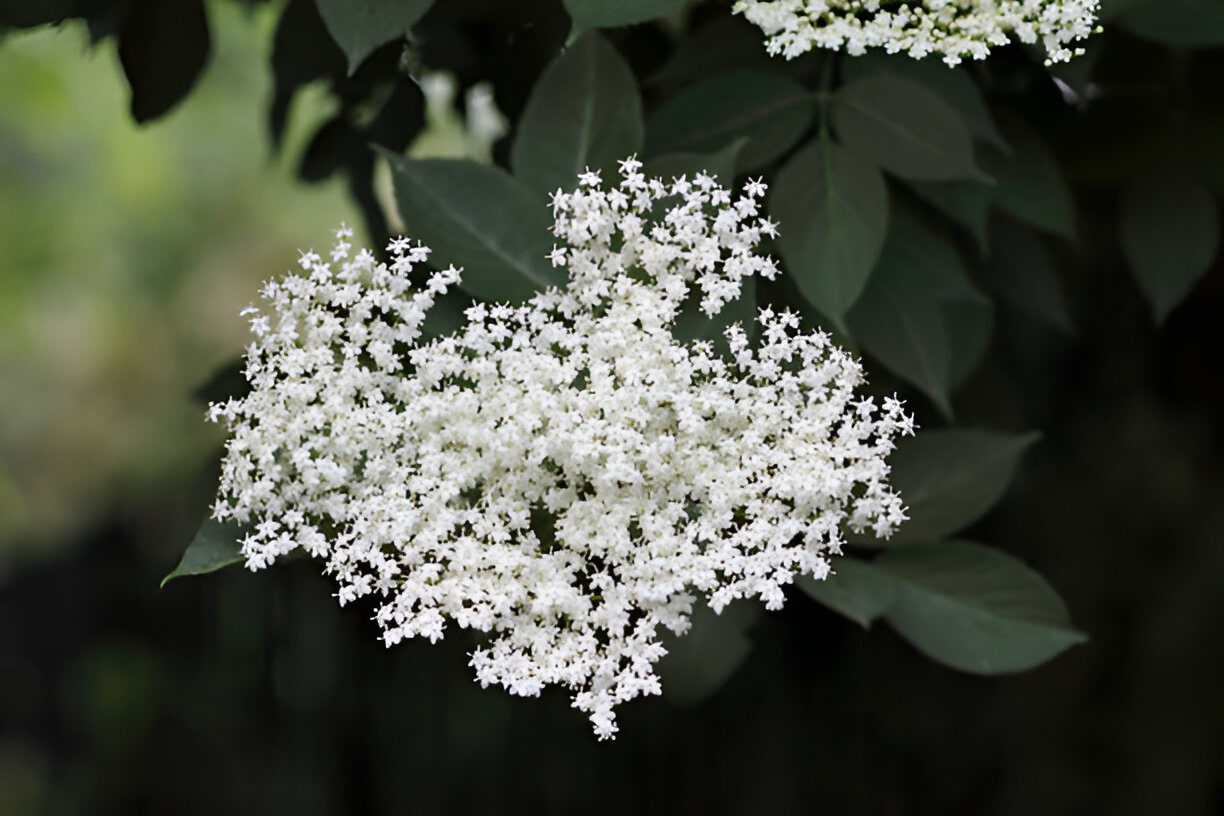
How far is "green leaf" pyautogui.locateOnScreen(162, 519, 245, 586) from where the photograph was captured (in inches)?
24.5

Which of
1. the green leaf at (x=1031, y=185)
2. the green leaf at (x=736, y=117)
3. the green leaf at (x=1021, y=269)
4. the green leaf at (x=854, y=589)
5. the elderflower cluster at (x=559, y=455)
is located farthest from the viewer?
the green leaf at (x=1021, y=269)

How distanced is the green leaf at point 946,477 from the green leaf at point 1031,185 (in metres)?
0.21

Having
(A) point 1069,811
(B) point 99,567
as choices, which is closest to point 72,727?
(B) point 99,567

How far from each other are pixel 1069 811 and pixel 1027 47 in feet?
4.12

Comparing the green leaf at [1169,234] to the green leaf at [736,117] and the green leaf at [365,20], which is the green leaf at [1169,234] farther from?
the green leaf at [365,20]

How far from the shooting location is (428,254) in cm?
68

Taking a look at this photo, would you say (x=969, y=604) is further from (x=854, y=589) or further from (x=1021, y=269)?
(x=1021, y=269)

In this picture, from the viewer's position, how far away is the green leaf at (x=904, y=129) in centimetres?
79

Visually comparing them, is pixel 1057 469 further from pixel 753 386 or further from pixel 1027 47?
pixel 753 386

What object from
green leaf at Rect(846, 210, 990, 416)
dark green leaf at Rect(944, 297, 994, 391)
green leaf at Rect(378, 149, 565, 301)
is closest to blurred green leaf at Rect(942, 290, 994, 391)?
dark green leaf at Rect(944, 297, 994, 391)

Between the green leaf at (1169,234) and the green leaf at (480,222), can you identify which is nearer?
the green leaf at (480,222)

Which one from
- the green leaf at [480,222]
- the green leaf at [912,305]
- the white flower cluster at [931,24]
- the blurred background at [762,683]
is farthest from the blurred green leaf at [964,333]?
the green leaf at [480,222]

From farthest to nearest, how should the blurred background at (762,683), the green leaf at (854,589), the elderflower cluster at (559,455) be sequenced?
the blurred background at (762,683) < the green leaf at (854,589) < the elderflower cluster at (559,455)

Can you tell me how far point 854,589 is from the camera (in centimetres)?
76
